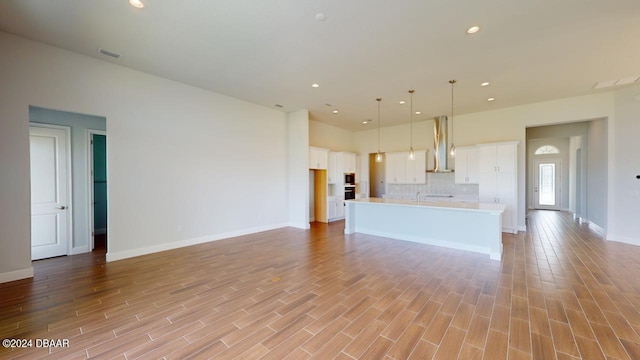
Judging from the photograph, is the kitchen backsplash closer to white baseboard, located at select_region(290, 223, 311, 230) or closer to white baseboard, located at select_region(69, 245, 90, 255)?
white baseboard, located at select_region(290, 223, 311, 230)

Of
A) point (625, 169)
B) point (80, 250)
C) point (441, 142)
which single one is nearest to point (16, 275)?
point (80, 250)

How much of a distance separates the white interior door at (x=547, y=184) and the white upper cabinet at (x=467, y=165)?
669 centimetres

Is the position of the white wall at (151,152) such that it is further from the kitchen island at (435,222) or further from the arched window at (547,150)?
the arched window at (547,150)

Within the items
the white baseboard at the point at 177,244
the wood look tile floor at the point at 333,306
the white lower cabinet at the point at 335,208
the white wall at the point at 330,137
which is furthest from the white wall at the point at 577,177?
the white baseboard at the point at 177,244

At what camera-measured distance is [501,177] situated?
631 centimetres

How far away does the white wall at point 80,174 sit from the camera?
4.54m

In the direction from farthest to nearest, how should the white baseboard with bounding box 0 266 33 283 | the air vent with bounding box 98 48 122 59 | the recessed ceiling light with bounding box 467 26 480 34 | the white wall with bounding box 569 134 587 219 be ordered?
the white wall with bounding box 569 134 587 219
the air vent with bounding box 98 48 122 59
the white baseboard with bounding box 0 266 33 283
the recessed ceiling light with bounding box 467 26 480 34

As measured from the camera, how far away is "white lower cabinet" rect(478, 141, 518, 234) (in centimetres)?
612

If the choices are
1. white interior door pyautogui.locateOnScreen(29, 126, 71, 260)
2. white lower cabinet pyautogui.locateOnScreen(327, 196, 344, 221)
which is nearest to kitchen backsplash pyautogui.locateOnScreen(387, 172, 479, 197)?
white lower cabinet pyautogui.locateOnScreen(327, 196, 344, 221)

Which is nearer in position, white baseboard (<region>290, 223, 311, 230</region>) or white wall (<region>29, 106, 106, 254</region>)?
white wall (<region>29, 106, 106, 254</region>)

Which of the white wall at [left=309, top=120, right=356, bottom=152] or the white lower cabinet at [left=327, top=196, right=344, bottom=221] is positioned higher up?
the white wall at [left=309, top=120, right=356, bottom=152]

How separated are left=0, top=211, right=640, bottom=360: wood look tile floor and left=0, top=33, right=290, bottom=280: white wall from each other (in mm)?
737

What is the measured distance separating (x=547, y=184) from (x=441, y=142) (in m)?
7.33

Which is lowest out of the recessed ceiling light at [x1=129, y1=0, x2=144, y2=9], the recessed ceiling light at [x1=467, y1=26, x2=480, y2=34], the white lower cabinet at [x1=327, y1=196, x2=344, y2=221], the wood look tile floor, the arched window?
the wood look tile floor
